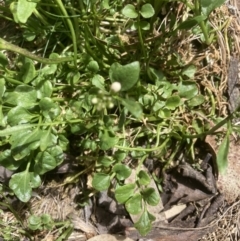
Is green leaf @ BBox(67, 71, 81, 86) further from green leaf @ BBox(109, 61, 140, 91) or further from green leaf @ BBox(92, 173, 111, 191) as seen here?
green leaf @ BBox(109, 61, 140, 91)

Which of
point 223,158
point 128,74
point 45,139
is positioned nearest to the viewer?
point 128,74

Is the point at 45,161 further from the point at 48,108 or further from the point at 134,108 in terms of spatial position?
the point at 134,108

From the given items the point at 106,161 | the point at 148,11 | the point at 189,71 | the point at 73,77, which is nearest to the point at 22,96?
the point at 73,77

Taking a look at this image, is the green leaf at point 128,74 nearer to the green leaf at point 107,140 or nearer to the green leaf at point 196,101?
the green leaf at point 107,140

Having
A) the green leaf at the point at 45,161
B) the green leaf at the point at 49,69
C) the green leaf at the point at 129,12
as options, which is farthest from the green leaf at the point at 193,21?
the green leaf at the point at 45,161

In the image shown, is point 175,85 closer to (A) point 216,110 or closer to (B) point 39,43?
(A) point 216,110

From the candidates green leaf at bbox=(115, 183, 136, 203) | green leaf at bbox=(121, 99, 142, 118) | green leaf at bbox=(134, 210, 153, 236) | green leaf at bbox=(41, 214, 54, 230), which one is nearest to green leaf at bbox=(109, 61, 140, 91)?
green leaf at bbox=(121, 99, 142, 118)

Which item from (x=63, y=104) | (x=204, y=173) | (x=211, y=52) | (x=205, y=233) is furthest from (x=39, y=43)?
(x=205, y=233)

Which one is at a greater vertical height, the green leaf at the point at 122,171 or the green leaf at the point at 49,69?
the green leaf at the point at 49,69
